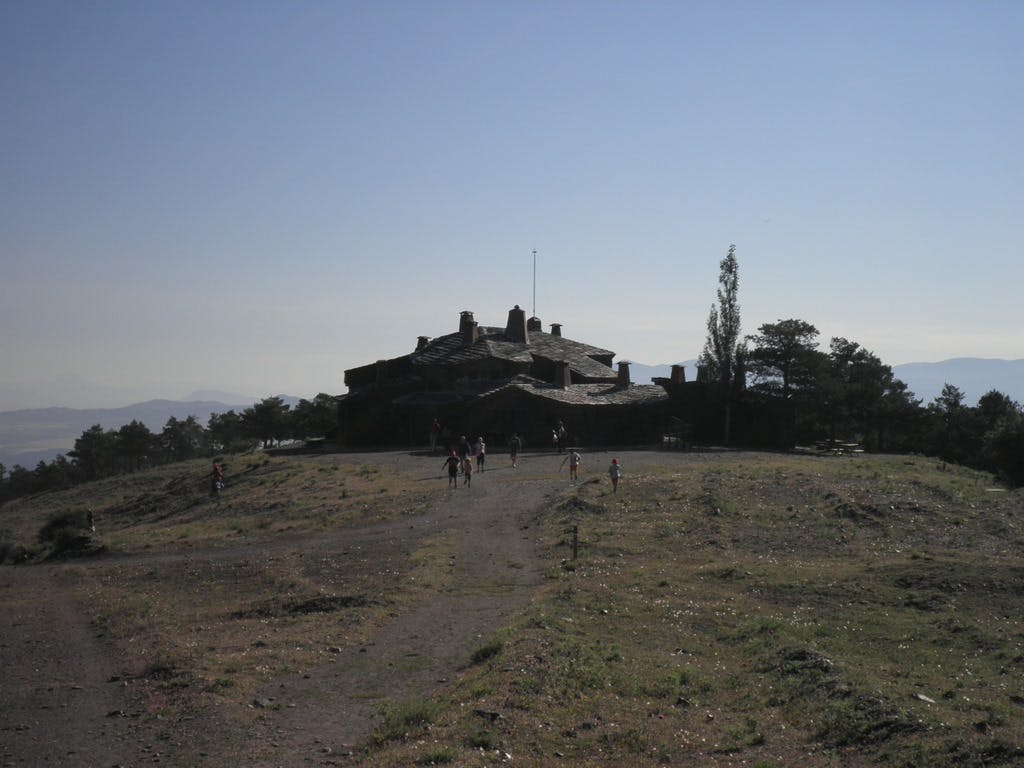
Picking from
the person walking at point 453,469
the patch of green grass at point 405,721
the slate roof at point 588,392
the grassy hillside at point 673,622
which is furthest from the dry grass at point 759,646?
the slate roof at point 588,392

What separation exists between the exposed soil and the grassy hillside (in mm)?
588

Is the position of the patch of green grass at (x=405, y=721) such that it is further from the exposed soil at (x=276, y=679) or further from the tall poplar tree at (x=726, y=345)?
the tall poplar tree at (x=726, y=345)

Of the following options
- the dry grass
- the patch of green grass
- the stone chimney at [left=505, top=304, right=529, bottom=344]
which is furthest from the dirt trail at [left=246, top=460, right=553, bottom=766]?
the stone chimney at [left=505, top=304, right=529, bottom=344]

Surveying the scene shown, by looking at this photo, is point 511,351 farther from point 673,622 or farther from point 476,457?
point 673,622

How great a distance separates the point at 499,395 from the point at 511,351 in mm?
10623

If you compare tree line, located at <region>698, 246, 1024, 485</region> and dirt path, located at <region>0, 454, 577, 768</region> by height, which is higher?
tree line, located at <region>698, 246, 1024, 485</region>

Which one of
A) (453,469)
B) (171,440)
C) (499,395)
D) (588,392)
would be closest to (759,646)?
(453,469)

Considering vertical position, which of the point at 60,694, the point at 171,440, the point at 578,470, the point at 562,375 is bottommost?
the point at 60,694

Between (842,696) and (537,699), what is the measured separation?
5.11m

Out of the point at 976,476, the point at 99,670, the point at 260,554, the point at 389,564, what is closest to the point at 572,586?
the point at 389,564

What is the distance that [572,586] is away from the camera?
24641mm

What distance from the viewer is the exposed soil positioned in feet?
48.6

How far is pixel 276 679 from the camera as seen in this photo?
18203mm

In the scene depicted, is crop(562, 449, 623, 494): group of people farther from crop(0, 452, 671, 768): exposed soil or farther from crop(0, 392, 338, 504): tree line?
crop(0, 392, 338, 504): tree line
